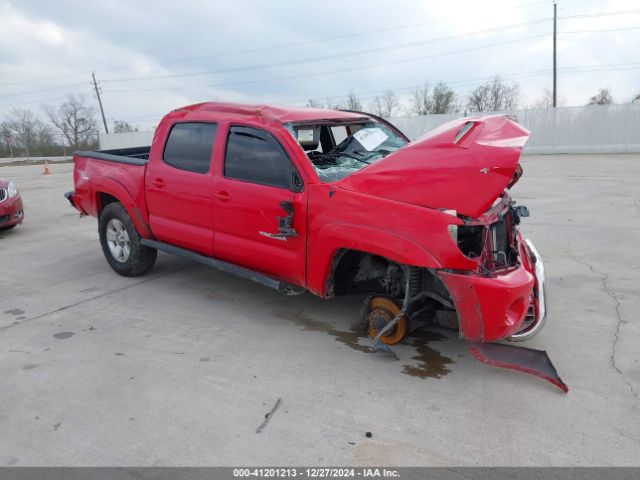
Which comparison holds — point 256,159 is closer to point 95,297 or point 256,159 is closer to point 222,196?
point 222,196

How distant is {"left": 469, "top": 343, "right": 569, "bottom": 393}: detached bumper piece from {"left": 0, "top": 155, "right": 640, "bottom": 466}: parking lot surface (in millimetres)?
79

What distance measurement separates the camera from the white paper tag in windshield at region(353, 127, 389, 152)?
4.84 m

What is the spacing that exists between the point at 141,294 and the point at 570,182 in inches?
475

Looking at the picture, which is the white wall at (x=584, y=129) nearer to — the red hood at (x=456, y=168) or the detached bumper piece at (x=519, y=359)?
the red hood at (x=456, y=168)

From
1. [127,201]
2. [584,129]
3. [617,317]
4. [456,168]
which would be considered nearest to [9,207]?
[127,201]

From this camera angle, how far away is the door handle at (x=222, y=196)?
449 cm

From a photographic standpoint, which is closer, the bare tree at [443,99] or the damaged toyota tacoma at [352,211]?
the damaged toyota tacoma at [352,211]

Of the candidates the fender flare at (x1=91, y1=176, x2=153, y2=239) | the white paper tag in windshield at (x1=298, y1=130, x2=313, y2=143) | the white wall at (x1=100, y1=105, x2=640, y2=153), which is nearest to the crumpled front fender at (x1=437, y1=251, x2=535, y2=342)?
the white paper tag in windshield at (x1=298, y1=130, x2=313, y2=143)

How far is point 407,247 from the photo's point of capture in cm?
345

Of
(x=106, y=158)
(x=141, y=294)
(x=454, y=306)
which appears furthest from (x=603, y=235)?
(x=106, y=158)

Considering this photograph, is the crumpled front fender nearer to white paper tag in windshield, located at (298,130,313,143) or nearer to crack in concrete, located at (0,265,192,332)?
white paper tag in windshield, located at (298,130,313,143)

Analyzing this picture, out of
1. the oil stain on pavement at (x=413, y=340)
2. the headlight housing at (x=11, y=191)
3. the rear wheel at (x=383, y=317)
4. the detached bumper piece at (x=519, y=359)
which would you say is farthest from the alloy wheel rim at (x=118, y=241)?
the detached bumper piece at (x=519, y=359)

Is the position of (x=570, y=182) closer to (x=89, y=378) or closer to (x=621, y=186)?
(x=621, y=186)

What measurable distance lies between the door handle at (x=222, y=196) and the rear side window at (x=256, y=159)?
0.17m
